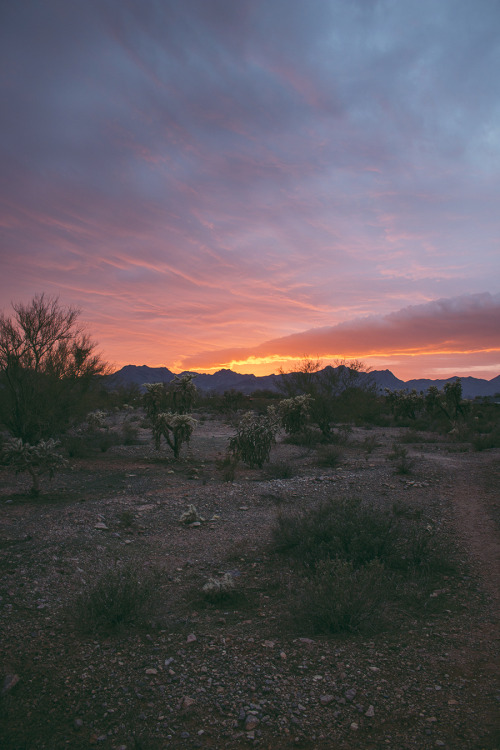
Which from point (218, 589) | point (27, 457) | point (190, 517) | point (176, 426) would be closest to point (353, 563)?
point (218, 589)

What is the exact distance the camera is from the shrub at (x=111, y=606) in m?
4.53

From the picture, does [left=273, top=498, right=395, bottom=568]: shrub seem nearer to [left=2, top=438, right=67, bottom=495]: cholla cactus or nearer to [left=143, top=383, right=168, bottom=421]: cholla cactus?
[left=2, top=438, right=67, bottom=495]: cholla cactus

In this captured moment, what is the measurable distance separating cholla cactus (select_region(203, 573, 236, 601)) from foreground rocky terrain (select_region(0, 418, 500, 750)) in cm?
8

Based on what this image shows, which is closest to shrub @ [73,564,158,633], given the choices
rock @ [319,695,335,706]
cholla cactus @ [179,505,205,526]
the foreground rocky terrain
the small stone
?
the foreground rocky terrain

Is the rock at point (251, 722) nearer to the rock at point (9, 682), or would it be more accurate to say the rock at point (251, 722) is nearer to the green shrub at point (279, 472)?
the rock at point (9, 682)

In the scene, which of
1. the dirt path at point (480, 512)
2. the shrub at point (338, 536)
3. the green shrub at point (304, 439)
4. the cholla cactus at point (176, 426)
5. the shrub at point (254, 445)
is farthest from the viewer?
the green shrub at point (304, 439)

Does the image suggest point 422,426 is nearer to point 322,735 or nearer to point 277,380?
point 277,380

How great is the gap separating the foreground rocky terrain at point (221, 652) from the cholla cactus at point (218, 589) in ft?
0.26

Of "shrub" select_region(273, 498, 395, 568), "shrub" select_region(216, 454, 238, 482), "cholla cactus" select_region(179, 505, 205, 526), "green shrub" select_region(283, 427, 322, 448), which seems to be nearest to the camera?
"shrub" select_region(273, 498, 395, 568)

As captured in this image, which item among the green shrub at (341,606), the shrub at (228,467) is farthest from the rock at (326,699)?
the shrub at (228,467)

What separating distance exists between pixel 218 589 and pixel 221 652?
1.22 meters

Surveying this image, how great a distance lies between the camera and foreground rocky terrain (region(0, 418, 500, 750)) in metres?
3.17

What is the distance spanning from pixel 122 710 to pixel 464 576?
4.80m

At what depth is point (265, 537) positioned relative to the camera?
7754mm
